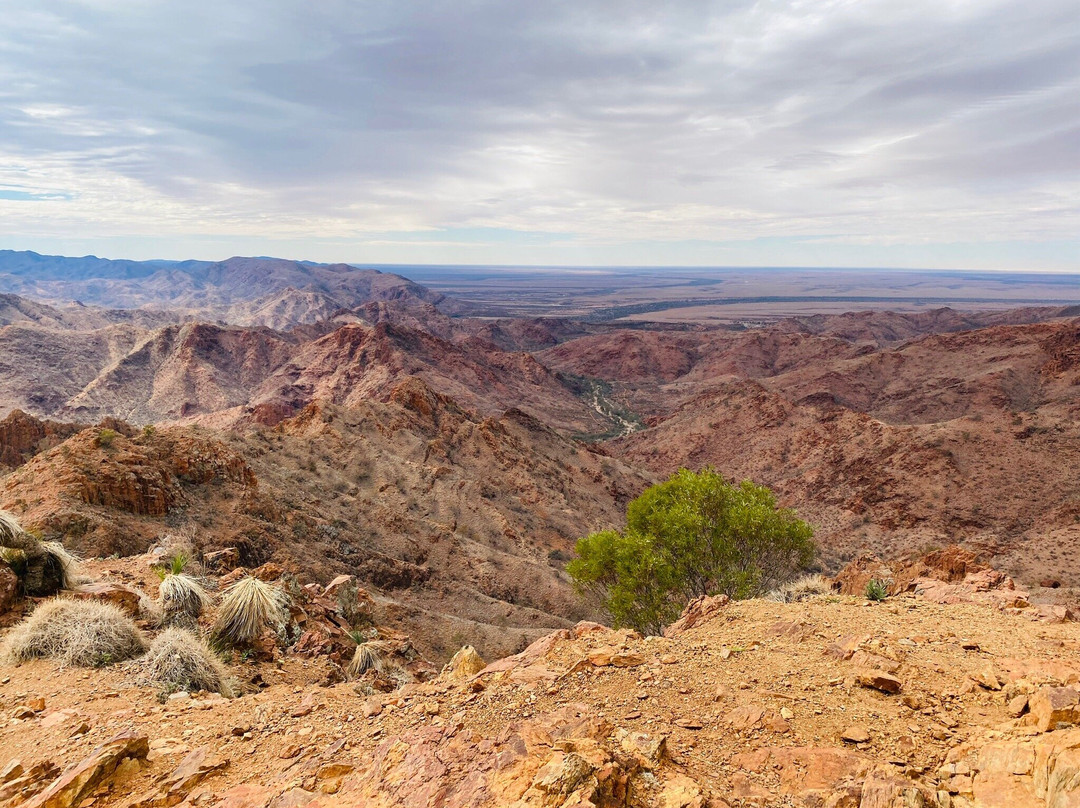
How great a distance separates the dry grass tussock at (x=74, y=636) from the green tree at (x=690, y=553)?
39.4 ft

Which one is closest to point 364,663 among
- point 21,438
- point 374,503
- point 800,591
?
point 800,591

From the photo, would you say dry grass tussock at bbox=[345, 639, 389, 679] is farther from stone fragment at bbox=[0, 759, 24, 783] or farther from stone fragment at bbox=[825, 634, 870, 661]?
stone fragment at bbox=[825, 634, 870, 661]

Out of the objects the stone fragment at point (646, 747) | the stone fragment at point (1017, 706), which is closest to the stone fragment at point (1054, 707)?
the stone fragment at point (1017, 706)

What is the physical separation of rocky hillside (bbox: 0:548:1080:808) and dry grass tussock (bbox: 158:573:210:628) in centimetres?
164

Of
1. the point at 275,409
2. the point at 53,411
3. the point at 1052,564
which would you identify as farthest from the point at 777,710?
the point at 53,411

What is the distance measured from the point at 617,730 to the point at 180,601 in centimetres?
822

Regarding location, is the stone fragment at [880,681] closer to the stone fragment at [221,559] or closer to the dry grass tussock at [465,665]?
the dry grass tussock at [465,665]

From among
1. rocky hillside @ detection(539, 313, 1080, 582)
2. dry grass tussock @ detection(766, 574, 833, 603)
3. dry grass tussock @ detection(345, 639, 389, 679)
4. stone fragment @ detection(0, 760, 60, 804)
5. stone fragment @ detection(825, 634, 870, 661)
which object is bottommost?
rocky hillside @ detection(539, 313, 1080, 582)

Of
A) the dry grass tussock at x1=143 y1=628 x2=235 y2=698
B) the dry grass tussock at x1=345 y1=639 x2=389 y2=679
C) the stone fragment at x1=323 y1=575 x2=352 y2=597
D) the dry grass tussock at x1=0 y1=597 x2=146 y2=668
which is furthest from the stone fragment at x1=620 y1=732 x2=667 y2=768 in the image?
the stone fragment at x1=323 y1=575 x2=352 y2=597

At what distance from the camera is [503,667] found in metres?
8.88

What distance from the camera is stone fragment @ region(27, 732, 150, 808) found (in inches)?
215

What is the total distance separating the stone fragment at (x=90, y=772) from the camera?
546 cm

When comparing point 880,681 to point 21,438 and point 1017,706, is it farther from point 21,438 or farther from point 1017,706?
point 21,438

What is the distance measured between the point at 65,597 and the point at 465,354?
316 feet
